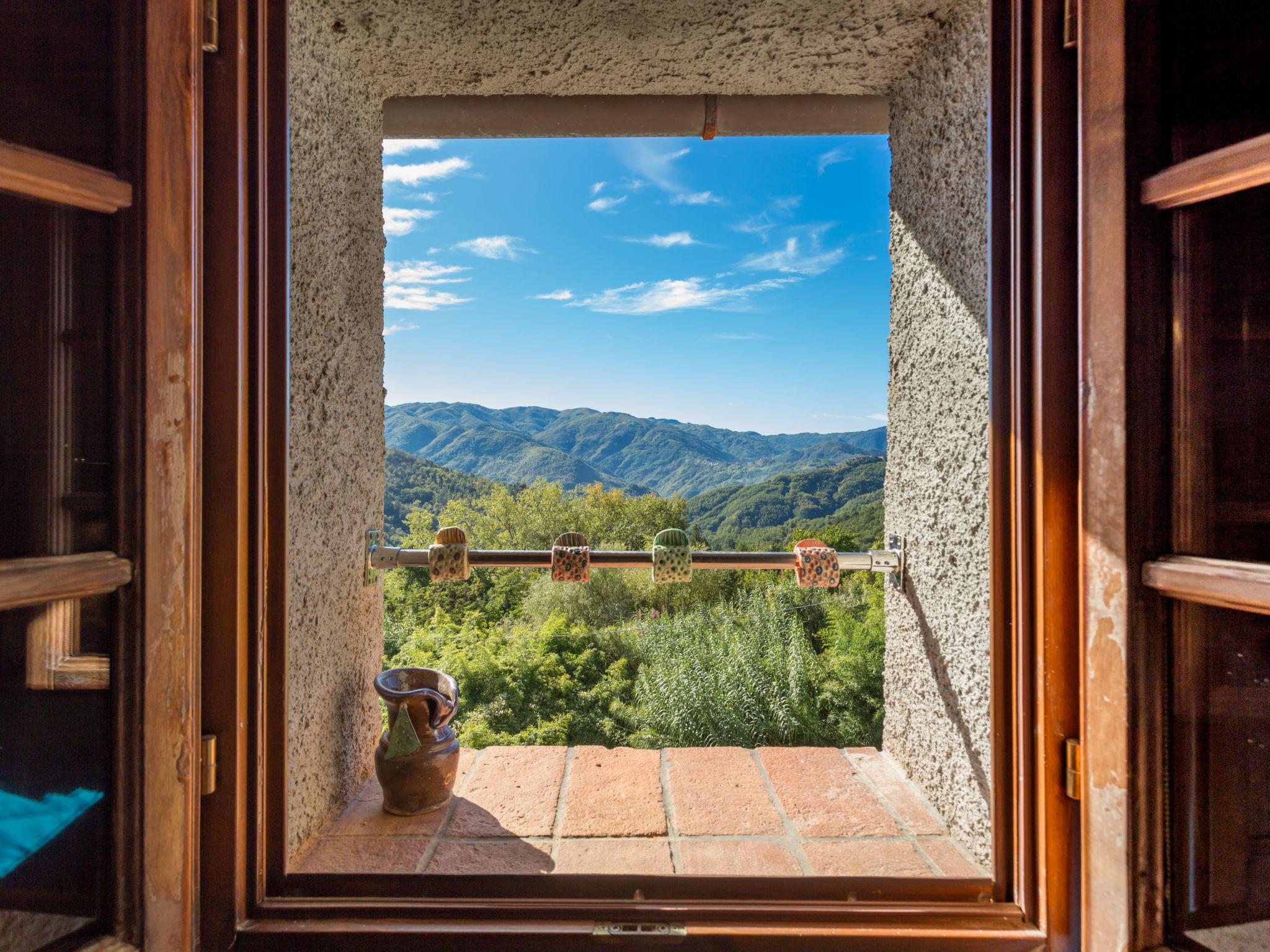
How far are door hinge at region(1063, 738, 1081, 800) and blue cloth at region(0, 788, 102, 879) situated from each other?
1187mm

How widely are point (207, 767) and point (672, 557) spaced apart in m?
0.78

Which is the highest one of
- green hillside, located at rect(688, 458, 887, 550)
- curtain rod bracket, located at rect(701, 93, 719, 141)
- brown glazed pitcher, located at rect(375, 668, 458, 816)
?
curtain rod bracket, located at rect(701, 93, 719, 141)

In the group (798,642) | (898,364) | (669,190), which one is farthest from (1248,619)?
(669,190)

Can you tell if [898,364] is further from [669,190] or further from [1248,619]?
[669,190]

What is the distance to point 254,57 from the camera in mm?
813

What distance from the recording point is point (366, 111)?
129 centimetres

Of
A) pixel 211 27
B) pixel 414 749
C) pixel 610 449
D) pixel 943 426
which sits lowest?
pixel 414 749

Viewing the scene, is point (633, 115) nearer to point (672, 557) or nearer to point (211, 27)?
point (211, 27)

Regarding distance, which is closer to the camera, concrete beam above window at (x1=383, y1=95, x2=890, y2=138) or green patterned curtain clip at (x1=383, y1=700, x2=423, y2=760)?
green patterned curtain clip at (x1=383, y1=700, x2=423, y2=760)

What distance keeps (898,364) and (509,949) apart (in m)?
1.32

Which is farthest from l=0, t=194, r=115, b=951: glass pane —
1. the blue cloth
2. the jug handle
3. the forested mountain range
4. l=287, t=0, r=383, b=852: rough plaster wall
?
the forested mountain range

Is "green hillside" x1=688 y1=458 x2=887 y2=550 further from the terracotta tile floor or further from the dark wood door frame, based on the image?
the dark wood door frame

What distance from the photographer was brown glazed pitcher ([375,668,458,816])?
1.12m

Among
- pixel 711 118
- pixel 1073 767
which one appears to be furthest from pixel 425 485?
pixel 1073 767
